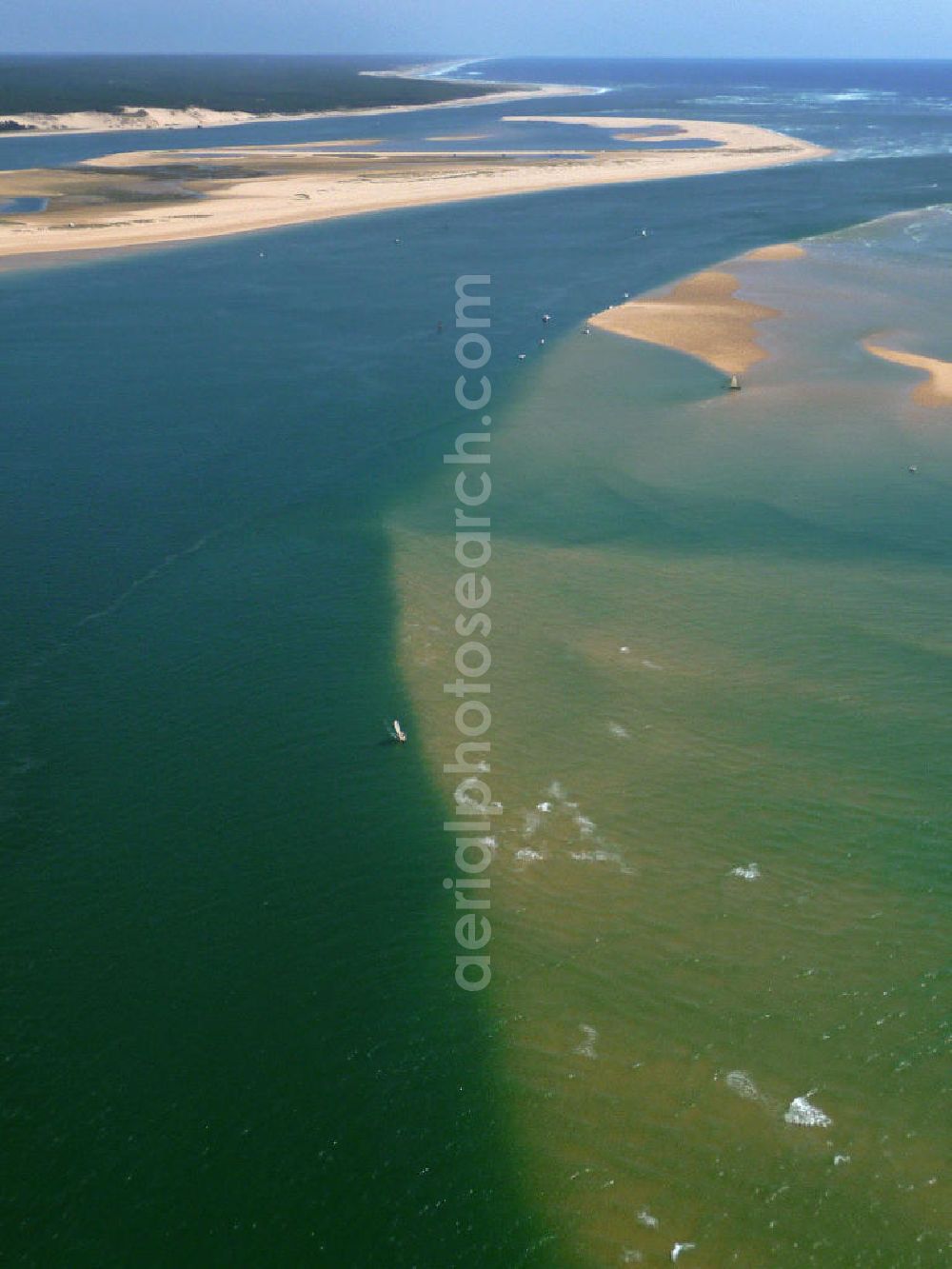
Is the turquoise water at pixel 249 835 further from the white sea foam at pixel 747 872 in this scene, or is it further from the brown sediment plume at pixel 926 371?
the brown sediment plume at pixel 926 371

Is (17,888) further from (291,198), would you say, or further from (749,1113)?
(291,198)

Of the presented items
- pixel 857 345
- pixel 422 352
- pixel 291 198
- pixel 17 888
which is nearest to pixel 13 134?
pixel 291 198

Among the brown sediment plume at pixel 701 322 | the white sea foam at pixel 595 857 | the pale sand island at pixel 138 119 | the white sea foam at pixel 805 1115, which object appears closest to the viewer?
the white sea foam at pixel 805 1115

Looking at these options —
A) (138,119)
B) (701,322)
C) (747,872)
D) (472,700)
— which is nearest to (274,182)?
(701,322)

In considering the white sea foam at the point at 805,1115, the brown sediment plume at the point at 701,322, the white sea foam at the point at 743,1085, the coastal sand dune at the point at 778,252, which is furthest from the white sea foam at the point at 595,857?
the coastal sand dune at the point at 778,252

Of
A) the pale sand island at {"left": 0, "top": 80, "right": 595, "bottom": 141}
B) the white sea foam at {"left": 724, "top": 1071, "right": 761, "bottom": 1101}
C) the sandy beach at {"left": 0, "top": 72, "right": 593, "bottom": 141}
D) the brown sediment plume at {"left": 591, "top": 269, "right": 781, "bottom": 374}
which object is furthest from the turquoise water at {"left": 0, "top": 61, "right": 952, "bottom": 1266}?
the sandy beach at {"left": 0, "top": 72, "right": 593, "bottom": 141}

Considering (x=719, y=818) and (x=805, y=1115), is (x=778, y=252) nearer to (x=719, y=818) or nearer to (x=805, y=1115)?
(x=719, y=818)
